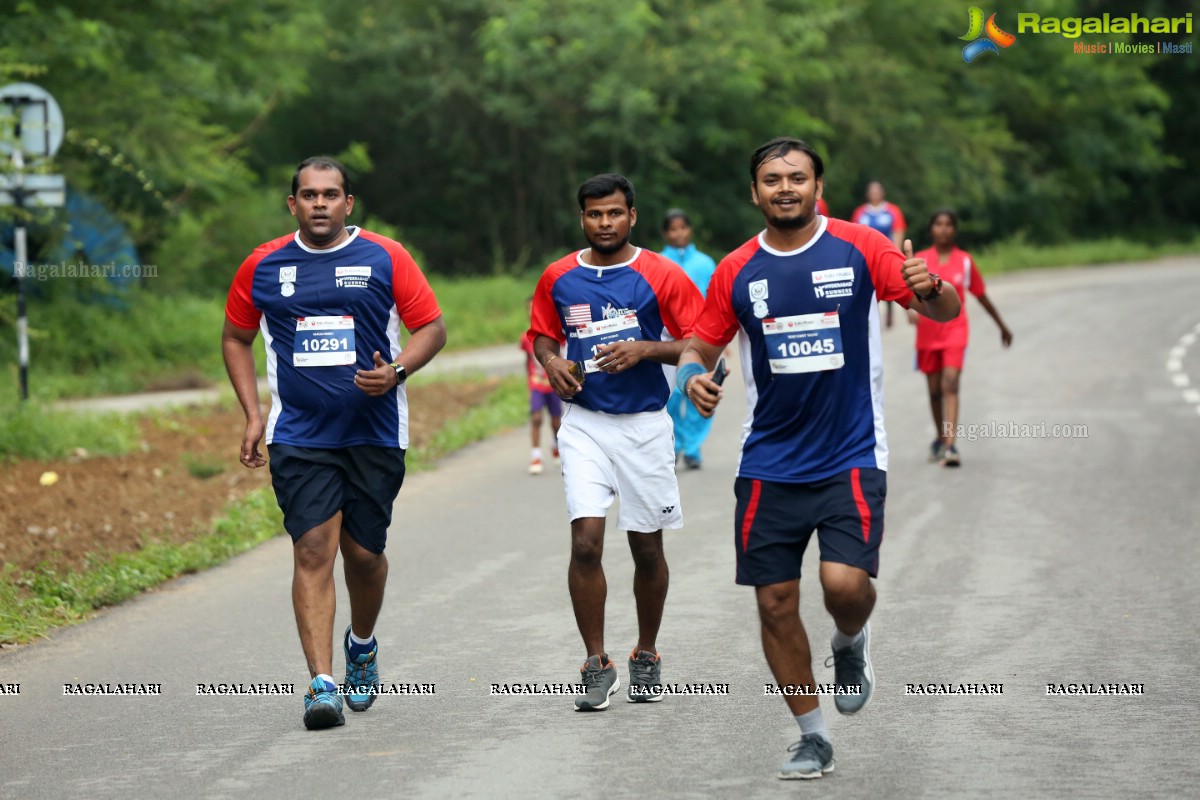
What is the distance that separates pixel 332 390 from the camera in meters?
6.85

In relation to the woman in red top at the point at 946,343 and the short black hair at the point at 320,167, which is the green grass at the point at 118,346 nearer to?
the woman in red top at the point at 946,343

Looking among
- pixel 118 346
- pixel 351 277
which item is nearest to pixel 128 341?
pixel 118 346

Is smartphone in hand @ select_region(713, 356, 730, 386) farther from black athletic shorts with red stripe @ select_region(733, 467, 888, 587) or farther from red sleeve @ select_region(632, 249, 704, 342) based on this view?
red sleeve @ select_region(632, 249, 704, 342)

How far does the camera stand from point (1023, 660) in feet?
24.4

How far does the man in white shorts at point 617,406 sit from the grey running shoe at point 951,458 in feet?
23.4

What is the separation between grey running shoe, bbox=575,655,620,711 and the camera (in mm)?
6770

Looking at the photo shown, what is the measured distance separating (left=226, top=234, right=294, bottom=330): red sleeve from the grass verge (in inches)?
96.6

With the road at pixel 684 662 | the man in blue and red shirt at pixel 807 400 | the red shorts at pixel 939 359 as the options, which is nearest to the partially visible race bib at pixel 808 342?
the man in blue and red shirt at pixel 807 400

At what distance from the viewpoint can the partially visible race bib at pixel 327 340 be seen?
6852 millimetres

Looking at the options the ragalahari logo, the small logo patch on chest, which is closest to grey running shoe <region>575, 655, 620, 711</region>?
the small logo patch on chest

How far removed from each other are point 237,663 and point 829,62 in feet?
107

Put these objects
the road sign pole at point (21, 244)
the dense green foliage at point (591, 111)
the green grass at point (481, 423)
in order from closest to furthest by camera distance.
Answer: the road sign pole at point (21, 244), the green grass at point (481, 423), the dense green foliage at point (591, 111)

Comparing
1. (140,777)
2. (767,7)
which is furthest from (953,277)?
(767,7)

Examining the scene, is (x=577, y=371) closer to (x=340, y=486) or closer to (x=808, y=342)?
(x=340, y=486)
